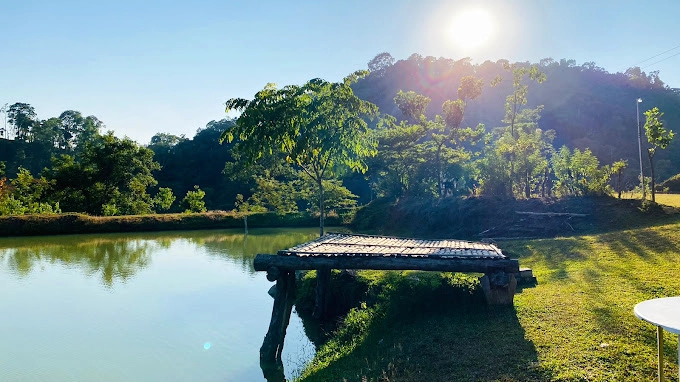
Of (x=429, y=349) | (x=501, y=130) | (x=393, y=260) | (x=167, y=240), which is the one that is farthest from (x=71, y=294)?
(x=501, y=130)

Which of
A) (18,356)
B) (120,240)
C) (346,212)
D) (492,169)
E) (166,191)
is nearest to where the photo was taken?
(18,356)

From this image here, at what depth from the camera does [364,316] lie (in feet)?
23.8

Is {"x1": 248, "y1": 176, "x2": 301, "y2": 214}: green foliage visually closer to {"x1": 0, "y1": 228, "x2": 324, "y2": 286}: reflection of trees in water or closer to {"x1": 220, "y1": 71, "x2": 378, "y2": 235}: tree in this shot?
{"x1": 0, "y1": 228, "x2": 324, "y2": 286}: reflection of trees in water

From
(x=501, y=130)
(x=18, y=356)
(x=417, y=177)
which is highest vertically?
(x=501, y=130)

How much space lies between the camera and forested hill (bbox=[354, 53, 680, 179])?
1832 inches

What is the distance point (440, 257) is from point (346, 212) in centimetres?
2277

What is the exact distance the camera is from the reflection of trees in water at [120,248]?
15133mm

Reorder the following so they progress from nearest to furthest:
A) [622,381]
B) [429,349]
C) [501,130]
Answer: [622,381] → [429,349] → [501,130]

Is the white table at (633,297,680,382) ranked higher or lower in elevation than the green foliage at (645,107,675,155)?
lower

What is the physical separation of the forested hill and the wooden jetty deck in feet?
105

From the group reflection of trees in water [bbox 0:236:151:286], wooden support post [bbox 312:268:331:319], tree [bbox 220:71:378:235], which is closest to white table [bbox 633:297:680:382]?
wooden support post [bbox 312:268:331:319]

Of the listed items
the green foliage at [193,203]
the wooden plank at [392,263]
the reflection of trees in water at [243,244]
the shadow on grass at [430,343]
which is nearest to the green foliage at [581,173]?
the reflection of trees in water at [243,244]

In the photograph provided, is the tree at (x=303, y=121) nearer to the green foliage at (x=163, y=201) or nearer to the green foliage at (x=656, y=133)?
the green foliage at (x=656, y=133)

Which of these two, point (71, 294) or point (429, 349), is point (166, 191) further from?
point (429, 349)
